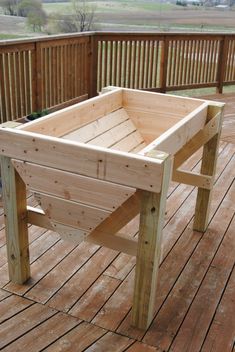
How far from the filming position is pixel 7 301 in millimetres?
2287

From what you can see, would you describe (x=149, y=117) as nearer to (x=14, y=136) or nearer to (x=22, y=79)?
(x=14, y=136)

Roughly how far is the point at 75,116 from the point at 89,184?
2.23 feet

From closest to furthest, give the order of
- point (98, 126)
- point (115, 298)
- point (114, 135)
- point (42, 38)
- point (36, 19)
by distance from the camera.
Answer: point (115, 298) < point (98, 126) < point (114, 135) < point (42, 38) < point (36, 19)

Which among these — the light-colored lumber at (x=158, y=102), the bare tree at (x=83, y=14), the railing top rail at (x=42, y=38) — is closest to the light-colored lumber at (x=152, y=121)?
the light-colored lumber at (x=158, y=102)

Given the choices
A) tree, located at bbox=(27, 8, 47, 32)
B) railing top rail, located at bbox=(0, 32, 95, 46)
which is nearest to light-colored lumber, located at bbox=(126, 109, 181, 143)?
railing top rail, located at bbox=(0, 32, 95, 46)

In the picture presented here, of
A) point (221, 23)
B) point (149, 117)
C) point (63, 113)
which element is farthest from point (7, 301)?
point (221, 23)

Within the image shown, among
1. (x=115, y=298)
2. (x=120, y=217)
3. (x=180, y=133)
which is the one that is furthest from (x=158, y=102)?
(x=115, y=298)

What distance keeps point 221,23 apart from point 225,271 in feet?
18.1

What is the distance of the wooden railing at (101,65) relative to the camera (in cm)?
465

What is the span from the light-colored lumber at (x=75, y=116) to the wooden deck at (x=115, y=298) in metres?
0.84

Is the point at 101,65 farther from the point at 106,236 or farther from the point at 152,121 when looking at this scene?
the point at 106,236

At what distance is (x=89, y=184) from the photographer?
1937 millimetres

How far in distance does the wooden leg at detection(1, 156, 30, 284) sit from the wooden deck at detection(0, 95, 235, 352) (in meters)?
0.10

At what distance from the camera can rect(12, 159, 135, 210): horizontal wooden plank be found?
1.90m
